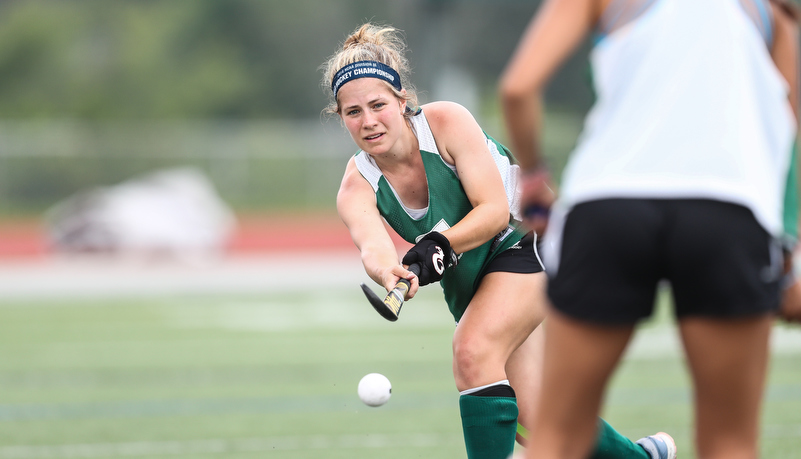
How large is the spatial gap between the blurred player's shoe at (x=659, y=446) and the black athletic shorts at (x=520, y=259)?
76 centimetres

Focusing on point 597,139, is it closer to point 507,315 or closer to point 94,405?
point 507,315

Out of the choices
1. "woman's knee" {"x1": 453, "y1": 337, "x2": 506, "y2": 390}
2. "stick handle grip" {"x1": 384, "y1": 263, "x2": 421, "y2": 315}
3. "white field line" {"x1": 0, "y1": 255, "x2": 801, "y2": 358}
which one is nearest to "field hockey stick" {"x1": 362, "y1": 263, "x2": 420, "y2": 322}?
"stick handle grip" {"x1": 384, "y1": 263, "x2": 421, "y2": 315}

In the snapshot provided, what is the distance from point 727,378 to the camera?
212 cm

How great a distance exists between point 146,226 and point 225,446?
14965 mm

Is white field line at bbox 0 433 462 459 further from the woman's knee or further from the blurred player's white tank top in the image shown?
the blurred player's white tank top

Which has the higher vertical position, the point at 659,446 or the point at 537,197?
the point at 537,197

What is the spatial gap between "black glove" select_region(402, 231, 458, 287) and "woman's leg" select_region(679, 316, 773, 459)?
1.24m

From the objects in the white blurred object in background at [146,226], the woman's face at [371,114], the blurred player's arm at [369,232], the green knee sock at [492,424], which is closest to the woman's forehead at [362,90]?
the woman's face at [371,114]

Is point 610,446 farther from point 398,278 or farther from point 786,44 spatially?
point 786,44

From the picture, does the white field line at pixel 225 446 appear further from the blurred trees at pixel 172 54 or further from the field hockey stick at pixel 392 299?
the blurred trees at pixel 172 54

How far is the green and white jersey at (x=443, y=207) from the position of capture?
142 inches

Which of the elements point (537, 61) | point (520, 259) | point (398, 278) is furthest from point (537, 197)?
point (520, 259)

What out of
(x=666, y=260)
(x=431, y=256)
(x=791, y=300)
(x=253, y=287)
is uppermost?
(x=253, y=287)

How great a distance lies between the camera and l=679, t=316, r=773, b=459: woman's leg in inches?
82.4
